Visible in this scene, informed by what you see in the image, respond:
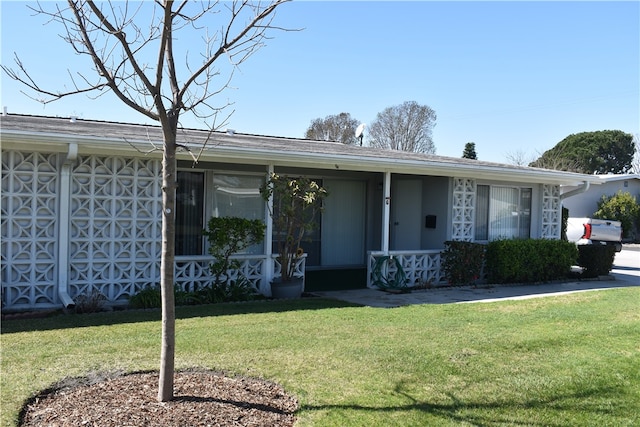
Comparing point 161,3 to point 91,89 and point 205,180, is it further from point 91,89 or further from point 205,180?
point 205,180

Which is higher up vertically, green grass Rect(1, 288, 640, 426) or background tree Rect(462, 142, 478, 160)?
background tree Rect(462, 142, 478, 160)

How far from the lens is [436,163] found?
448 inches

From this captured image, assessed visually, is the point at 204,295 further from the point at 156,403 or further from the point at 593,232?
the point at 593,232

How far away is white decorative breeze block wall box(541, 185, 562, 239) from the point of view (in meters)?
14.1

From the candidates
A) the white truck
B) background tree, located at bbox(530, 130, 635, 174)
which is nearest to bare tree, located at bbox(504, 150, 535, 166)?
background tree, located at bbox(530, 130, 635, 174)

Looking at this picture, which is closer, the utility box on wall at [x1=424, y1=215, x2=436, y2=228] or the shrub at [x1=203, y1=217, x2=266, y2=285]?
the shrub at [x1=203, y1=217, x2=266, y2=285]

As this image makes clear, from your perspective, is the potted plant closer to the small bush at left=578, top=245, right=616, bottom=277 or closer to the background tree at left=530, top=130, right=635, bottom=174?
the small bush at left=578, top=245, right=616, bottom=277

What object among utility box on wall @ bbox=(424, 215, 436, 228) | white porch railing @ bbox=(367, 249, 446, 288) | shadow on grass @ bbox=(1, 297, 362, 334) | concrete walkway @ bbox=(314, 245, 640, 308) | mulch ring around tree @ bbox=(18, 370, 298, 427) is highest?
utility box on wall @ bbox=(424, 215, 436, 228)

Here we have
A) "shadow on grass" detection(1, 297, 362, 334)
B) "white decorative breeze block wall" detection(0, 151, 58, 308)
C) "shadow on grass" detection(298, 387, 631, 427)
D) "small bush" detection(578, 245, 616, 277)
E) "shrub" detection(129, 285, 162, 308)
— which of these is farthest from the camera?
"small bush" detection(578, 245, 616, 277)

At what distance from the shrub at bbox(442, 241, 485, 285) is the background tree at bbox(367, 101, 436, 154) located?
3176cm

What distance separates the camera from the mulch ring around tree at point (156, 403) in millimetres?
4031

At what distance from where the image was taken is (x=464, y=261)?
38.5ft

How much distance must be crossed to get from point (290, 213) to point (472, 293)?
387 centimetres

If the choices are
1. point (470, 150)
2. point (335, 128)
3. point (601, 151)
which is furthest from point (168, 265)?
point (601, 151)
